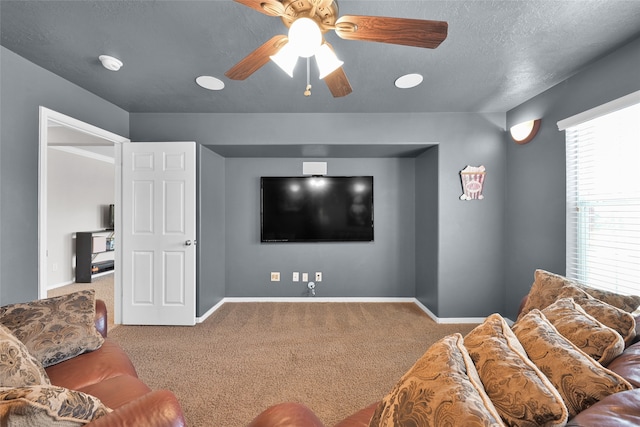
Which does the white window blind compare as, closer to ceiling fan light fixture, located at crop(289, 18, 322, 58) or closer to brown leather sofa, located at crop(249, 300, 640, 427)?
brown leather sofa, located at crop(249, 300, 640, 427)

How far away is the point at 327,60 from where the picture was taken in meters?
1.43

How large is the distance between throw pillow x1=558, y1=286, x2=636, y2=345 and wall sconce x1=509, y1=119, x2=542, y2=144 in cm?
193

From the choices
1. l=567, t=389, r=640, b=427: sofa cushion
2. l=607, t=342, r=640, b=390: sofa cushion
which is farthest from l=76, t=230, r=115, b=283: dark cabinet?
l=607, t=342, r=640, b=390: sofa cushion

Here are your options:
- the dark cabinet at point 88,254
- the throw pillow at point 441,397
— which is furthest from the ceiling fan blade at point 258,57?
the dark cabinet at point 88,254

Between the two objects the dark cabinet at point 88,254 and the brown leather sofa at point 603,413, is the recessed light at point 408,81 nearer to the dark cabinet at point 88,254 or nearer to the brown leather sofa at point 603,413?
the brown leather sofa at point 603,413

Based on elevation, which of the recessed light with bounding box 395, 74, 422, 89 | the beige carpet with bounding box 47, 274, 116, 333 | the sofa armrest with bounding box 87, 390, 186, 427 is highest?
the recessed light with bounding box 395, 74, 422, 89

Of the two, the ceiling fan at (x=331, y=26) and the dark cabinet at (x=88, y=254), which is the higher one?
the ceiling fan at (x=331, y=26)

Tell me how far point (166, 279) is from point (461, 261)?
3383mm

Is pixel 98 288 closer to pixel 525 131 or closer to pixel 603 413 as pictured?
pixel 603 413

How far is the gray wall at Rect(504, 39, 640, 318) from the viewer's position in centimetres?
199

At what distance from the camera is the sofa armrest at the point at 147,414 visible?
77 cm

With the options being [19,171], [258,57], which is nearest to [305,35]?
[258,57]

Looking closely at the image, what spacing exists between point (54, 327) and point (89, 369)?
31 centimetres

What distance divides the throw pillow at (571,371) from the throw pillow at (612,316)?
430 millimetres
